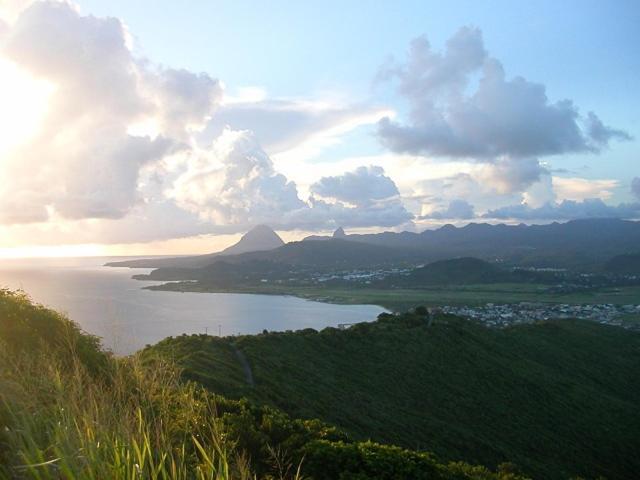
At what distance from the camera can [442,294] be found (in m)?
108

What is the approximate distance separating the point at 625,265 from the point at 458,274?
173ft

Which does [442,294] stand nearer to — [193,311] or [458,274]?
[458,274]

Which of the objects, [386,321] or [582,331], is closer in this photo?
[386,321]

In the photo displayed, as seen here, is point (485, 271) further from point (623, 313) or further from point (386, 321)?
point (386, 321)

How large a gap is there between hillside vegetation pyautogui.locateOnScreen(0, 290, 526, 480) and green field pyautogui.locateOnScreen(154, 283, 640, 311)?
78440 mm

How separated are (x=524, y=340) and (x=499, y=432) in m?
23.8

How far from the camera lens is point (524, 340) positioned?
153 ft

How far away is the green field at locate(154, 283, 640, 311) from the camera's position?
94.7 m

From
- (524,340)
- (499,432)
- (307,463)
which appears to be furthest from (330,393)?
(524,340)

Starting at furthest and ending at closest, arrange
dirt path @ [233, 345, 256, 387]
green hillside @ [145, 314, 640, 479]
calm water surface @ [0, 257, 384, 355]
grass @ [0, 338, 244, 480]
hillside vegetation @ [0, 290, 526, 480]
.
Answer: calm water surface @ [0, 257, 384, 355] < dirt path @ [233, 345, 256, 387] < green hillside @ [145, 314, 640, 479] < hillside vegetation @ [0, 290, 526, 480] < grass @ [0, 338, 244, 480]

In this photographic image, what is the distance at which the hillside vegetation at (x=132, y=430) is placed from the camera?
3.20 m

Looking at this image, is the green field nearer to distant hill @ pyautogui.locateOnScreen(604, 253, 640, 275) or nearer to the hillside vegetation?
distant hill @ pyautogui.locateOnScreen(604, 253, 640, 275)

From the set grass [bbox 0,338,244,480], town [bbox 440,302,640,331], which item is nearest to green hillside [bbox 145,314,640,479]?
grass [bbox 0,338,244,480]

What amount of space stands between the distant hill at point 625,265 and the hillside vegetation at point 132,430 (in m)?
153
